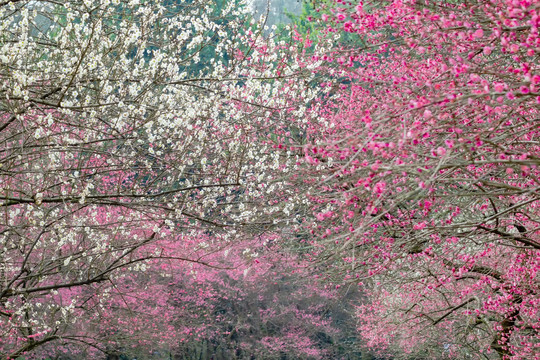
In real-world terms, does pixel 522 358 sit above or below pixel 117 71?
below

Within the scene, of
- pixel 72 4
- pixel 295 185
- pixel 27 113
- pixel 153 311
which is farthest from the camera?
pixel 153 311

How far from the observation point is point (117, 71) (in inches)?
235

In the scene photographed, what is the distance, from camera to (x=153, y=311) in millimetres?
17688

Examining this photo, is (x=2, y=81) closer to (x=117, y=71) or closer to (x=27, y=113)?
(x=27, y=113)

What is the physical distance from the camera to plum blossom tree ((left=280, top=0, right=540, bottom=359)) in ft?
12.1

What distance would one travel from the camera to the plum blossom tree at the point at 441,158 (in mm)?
3689

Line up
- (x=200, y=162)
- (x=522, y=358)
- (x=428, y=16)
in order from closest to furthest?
(x=428, y=16), (x=200, y=162), (x=522, y=358)

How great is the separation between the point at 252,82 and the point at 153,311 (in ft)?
42.0

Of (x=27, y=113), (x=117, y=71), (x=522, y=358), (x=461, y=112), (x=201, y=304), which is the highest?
(x=201, y=304)

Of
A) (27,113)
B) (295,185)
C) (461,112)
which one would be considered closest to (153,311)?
(295,185)

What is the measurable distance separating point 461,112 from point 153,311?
592 inches

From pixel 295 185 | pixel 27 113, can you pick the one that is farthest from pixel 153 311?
pixel 27 113

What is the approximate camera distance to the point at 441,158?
340 centimetres

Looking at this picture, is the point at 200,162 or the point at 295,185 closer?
the point at 200,162
